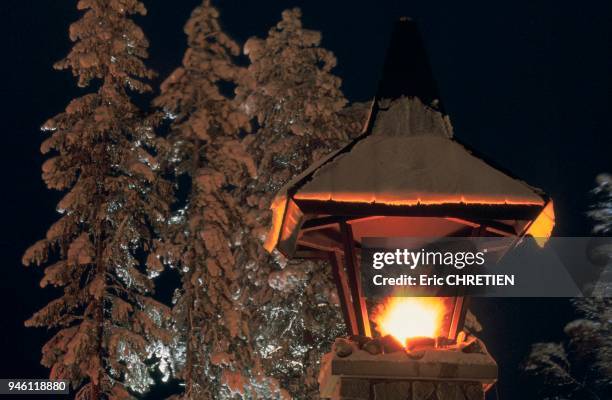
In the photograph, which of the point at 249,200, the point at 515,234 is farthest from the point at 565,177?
the point at 515,234

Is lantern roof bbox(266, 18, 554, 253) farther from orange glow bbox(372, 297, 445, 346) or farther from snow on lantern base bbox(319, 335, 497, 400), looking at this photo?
snow on lantern base bbox(319, 335, 497, 400)

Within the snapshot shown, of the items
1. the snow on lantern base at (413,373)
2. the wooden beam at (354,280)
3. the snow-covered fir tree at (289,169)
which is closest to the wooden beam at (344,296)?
the wooden beam at (354,280)

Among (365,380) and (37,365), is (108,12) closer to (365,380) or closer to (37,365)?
(365,380)

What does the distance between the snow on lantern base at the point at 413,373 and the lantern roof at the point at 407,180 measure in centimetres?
132

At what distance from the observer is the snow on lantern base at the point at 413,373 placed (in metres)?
8.97

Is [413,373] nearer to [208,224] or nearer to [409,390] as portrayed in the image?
[409,390]

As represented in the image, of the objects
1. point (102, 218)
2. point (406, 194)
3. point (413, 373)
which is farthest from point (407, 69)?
point (102, 218)

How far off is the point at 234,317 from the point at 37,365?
31.5 metres

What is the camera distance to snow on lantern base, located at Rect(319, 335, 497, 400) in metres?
8.97

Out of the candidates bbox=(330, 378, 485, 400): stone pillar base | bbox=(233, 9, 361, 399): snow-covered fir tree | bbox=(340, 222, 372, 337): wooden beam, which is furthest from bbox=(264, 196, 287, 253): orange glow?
bbox=(233, 9, 361, 399): snow-covered fir tree

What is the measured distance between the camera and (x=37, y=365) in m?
50.5

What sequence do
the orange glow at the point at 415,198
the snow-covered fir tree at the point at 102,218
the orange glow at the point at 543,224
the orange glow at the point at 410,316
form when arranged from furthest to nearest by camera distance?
the snow-covered fir tree at the point at 102,218
the orange glow at the point at 410,316
the orange glow at the point at 543,224
the orange glow at the point at 415,198

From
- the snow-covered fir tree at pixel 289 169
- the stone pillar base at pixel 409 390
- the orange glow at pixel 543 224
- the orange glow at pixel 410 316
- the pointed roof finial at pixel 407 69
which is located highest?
the snow-covered fir tree at pixel 289 169

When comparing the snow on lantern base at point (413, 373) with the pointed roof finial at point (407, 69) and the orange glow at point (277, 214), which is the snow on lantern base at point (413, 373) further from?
the pointed roof finial at point (407, 69)
